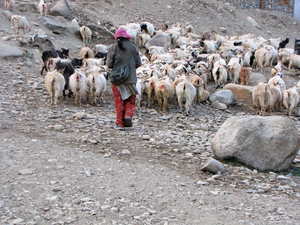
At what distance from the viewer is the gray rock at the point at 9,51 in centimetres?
953

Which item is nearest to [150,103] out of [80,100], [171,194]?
[80,100]

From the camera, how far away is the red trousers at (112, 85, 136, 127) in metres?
5.73

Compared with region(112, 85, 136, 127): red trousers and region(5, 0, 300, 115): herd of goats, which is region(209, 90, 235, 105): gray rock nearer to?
region(5, 0, 300, 115): herd of goats

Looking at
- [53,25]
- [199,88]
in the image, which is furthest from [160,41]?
[199,88]

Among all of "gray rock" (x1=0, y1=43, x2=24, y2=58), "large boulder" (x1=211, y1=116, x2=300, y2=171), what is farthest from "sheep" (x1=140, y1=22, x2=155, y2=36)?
"large boulder" (x1=211, y1=116, x2=300, y2=171)

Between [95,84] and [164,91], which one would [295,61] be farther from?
[95,84]

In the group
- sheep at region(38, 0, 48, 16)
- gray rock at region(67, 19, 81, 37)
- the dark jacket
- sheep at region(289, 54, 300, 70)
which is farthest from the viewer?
sheep at region(38, 0, 48, 16)

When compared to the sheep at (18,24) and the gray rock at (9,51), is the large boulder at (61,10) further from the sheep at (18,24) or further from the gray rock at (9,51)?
the gray rock at (9,51)

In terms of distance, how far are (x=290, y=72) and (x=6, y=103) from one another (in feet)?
33.6

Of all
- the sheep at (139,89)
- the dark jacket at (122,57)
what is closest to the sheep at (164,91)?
the sheep at (139,89)

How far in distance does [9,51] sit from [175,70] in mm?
4748

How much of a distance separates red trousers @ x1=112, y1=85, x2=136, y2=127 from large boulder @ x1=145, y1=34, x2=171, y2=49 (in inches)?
361

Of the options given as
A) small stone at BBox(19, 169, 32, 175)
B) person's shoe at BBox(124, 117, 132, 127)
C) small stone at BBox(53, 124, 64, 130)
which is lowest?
small stone at BBox(19, 169, 32, 175)

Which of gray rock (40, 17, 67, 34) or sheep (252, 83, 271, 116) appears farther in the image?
gray rock (40, 17, 67, 34)
